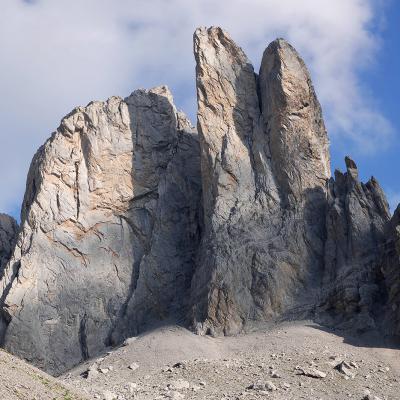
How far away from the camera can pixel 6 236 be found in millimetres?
62406

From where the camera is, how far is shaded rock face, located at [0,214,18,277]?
60556 millimetres

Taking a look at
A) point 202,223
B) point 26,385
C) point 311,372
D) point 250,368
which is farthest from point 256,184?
point 26,385

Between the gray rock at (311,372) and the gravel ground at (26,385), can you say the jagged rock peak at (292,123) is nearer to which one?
the gray rock at (311,372)

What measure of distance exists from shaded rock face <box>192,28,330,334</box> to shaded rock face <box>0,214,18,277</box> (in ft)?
53.1

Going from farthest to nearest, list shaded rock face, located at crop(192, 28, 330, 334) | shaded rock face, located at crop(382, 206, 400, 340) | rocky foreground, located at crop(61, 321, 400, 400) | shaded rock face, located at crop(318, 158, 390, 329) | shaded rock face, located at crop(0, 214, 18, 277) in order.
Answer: shaded rock face, located at crop(0, 214, 18, 277)
shaded rock face, located at crop(192, 28, 330, 334)
shaded rock face, located at crop(318, 158, 390, 329)
shaded rock face, located at crop(382, 206, 400, 340)
rocky foreground, located at crop(61, 321, 400, 400)

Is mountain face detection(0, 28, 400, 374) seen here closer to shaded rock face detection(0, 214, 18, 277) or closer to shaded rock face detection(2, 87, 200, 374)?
shaded rock face detection(2, 87, 200, 374)

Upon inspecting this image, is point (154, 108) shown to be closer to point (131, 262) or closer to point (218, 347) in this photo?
point (131, 262)

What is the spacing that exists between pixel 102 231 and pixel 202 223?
6117 millimetres

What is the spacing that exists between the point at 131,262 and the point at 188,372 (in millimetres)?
14799

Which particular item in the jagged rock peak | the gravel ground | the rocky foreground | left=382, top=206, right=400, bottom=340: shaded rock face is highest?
the jagged rock peak

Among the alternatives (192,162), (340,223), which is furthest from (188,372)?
(192,162)

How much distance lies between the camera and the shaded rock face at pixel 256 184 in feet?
153

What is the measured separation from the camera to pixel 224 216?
5062 centimetres

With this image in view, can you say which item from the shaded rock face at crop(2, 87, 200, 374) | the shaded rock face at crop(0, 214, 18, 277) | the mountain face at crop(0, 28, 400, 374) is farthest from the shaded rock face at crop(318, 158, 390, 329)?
the shaded rock face at crop(0, 214, 18, 277)
